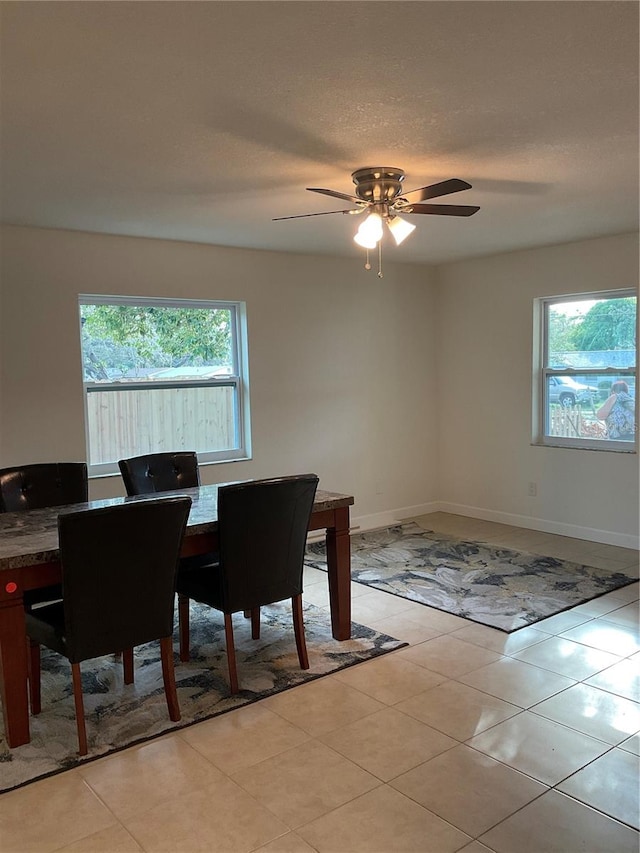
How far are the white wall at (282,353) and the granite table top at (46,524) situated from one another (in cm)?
119

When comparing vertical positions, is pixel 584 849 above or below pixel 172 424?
below

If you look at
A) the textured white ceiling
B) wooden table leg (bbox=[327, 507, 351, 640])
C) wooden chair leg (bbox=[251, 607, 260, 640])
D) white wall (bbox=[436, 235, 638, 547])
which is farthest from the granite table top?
white wall (bbox=[436, 235, 638, 547])

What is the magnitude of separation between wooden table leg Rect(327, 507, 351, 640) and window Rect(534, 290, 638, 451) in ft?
9.04

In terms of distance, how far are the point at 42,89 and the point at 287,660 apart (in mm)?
2628

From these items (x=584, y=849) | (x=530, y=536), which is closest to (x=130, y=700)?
(x=584, y=849)

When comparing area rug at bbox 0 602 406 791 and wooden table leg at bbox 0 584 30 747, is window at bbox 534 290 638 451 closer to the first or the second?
area rug at bbox 0 602 406 791

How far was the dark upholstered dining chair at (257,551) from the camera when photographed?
116 inches

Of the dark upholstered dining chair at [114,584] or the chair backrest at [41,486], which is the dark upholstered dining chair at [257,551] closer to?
the dark upholstered dining chair at [114,584]

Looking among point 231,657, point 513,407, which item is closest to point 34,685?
point 231,657

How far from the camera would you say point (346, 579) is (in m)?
3.55

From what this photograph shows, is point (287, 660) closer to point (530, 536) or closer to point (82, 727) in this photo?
point (82, 727)

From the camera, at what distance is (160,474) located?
3.98 m

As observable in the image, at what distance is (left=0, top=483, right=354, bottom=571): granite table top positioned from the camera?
2549 millimetres

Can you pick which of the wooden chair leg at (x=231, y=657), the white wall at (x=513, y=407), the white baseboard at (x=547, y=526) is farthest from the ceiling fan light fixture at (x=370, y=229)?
the white baseboard at (x=547, y=526)
